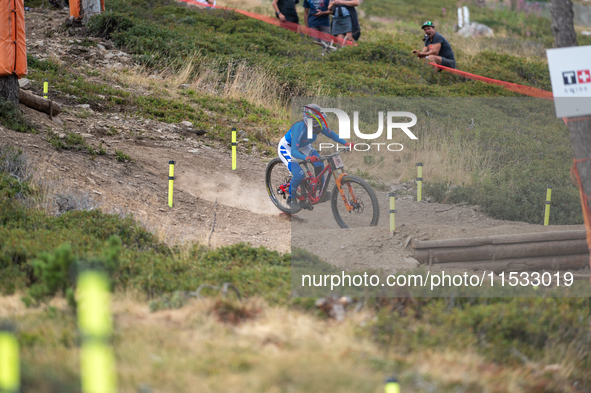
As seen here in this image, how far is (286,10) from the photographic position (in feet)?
60.1

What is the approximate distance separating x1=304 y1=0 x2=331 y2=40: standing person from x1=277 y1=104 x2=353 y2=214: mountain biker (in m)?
9.49

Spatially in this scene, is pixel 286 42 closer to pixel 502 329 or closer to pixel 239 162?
pixel 239 162

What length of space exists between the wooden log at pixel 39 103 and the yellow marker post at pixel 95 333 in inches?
255

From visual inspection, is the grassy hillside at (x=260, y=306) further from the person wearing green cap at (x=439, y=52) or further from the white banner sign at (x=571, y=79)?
the person wearing green cap at (x=439, y=52)

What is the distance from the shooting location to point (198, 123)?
12.3 m

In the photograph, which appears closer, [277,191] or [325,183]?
[325,183]

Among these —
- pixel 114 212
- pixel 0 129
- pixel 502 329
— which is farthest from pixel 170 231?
pixel 502 329

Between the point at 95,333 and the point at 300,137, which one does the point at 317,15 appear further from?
the point at 95,333

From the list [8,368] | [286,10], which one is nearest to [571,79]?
[8,368]

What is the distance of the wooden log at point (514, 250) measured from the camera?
6.96 m

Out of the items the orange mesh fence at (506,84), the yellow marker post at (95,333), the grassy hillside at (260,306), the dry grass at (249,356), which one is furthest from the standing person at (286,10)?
the dry grass at (249,356)

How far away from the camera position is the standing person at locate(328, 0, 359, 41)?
16.2 metres

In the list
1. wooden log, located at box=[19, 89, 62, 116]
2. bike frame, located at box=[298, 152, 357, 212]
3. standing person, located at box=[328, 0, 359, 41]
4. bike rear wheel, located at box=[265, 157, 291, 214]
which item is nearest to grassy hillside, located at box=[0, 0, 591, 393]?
wooden log, located at box=[19, 89, 62, 116]

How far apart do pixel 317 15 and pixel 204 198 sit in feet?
31.8
